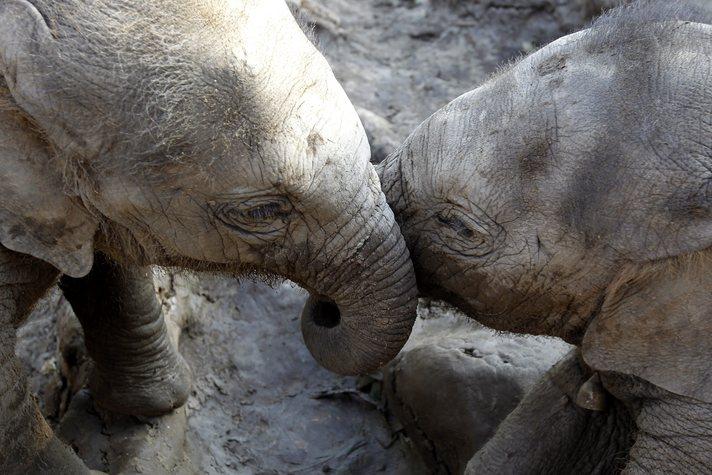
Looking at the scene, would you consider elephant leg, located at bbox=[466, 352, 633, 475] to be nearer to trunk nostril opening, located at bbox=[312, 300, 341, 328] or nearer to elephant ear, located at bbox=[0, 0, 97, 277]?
trunk nostril opening, located at bbox=[312, 300, 341, 328]

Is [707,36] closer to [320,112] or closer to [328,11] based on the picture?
[320,112]

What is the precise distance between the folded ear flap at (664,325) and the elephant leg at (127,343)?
2.09 metres

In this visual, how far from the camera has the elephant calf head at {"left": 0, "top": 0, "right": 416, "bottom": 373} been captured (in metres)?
3.78

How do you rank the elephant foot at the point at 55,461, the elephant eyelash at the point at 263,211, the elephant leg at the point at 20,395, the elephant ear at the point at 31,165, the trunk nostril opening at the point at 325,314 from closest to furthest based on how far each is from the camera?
the elephant ear at the point at 31,165 < the elephant eyelash at the point at 263,211 < the elephant leg at the point at 20,395 < the elephant foot at the point at 55,461 < the trunk nostril opening at the point at 325,314

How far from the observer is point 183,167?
3.89m

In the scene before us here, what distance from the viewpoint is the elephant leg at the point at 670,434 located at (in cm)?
410

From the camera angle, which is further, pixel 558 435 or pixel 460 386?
pixel 460 386

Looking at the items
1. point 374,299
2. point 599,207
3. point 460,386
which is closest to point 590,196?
point 599,207

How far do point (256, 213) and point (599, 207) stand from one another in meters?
1.17

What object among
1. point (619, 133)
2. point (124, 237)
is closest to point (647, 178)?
point (619, 133)

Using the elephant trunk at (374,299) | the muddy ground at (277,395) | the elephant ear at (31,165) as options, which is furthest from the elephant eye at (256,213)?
the muddy ground at (277,395)

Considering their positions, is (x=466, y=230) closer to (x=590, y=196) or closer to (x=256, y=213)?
(x=590, y=196)

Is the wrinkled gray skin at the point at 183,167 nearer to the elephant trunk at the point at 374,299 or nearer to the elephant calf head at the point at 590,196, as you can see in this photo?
the elephant trunk at the point at 374,299

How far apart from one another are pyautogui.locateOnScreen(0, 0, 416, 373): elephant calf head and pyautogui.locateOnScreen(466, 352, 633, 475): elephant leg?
2.89ft
